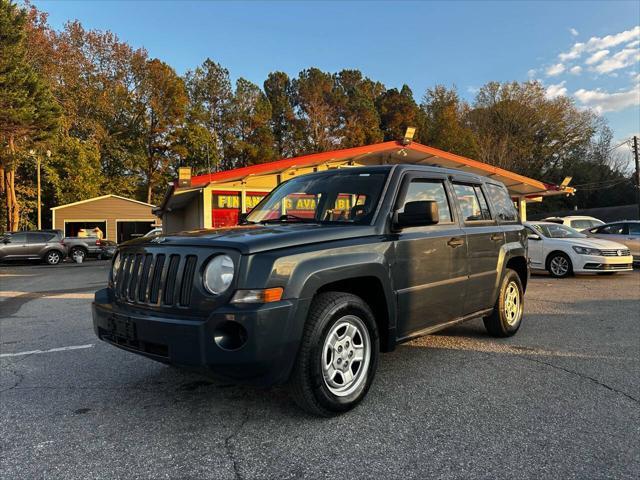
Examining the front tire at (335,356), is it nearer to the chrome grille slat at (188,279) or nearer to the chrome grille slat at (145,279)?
the chrome grille slat at (188,279)

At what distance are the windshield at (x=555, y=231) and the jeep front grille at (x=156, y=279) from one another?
1130 cm

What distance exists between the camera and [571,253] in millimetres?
11555

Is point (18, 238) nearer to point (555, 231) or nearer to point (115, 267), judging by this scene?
point (115, 267)

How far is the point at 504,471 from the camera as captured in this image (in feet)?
8.49

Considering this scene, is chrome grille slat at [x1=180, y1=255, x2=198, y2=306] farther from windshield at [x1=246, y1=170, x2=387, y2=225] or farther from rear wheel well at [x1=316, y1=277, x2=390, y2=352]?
windshield at [x1=246, y1=170, x2=387, y2=225]

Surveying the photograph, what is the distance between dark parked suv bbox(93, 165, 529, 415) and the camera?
9.42ft

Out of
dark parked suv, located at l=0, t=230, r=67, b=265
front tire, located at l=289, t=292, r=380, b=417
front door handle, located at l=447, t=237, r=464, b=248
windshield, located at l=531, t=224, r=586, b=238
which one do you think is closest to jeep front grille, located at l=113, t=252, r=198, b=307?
front tire, located at l=289, t=292, r=380, b=417

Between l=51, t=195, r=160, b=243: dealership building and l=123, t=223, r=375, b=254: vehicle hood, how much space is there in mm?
30464

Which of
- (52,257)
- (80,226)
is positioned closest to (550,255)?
(52,257)

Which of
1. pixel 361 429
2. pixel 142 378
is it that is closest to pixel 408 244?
pixel 361 429

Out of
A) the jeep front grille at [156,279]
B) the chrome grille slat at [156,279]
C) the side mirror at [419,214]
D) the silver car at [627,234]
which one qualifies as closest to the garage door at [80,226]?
the silver car at [627,234]

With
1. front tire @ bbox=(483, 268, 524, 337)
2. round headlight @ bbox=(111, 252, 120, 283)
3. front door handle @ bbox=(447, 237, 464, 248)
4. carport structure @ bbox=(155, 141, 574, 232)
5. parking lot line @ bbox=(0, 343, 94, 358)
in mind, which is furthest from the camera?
carport structure @ bbox=(155, 141, 574, 232)

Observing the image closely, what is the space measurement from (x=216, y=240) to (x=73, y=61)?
40.0 metres

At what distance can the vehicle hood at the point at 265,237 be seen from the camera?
2.99 meters
